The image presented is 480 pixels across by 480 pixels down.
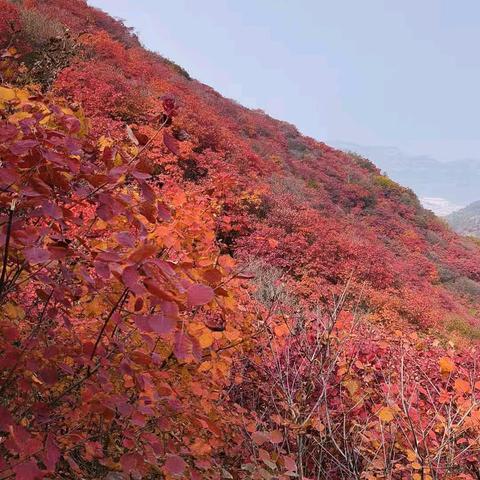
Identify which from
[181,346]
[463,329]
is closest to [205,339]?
[181,346]

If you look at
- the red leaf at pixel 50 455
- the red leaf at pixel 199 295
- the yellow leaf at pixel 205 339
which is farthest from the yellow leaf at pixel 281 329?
the red leaf at pixel 199 295

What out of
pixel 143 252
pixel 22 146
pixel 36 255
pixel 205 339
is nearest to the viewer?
pixel 143 252

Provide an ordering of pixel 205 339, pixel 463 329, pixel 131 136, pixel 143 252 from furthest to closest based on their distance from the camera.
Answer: pixel 463 329
pixel 205 339
pixel 131 136
pixel 143 252

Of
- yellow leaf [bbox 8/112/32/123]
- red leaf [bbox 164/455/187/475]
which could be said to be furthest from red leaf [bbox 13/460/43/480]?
yellow leaf [bbox 8/112/32/123]

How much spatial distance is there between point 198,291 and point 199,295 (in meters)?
0.01

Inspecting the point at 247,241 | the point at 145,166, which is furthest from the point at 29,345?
the point at 247,241

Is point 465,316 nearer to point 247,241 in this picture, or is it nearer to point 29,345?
point 247,241

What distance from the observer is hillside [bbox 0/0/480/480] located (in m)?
1.59

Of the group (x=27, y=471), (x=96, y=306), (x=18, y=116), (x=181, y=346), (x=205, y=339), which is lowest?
(x=27, y=471)

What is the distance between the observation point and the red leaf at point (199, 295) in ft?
3.64

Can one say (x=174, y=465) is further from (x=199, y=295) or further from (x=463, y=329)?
(x=463, y=329)

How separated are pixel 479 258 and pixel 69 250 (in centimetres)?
2918

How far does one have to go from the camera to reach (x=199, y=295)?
1135mm

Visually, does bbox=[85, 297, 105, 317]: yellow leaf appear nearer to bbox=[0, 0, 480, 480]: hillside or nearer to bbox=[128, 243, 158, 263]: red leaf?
bbox=[0, 0, 480, 480]: hillside
